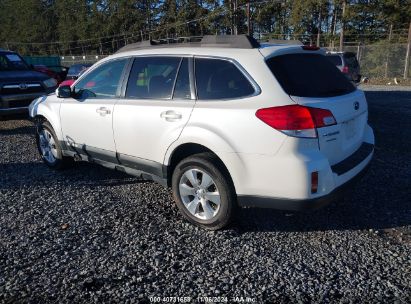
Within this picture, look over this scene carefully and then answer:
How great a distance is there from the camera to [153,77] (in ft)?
13.9

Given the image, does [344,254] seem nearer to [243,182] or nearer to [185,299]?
[243,182]

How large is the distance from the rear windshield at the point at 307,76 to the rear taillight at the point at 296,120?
188 mm

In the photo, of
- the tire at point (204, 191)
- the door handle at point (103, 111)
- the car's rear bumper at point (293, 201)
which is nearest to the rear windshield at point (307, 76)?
the car's rear bumper at point (293, 201)

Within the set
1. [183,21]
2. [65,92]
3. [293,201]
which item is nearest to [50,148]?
[65,92]

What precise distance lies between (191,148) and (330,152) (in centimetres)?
136

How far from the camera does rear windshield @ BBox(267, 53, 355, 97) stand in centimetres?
334

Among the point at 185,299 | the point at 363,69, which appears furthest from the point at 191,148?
the point at 363,69

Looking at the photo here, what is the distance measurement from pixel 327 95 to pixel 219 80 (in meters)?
1.00

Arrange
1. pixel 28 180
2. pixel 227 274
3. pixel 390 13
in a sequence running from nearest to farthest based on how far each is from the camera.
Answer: pixel 227 274 → pixel 28 180 → pixel 390 13

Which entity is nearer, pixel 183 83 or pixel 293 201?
pixel 293 201

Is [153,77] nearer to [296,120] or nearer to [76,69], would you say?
[296,120]

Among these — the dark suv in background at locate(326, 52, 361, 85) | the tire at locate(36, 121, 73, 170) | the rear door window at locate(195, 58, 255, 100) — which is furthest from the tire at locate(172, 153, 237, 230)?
the dark suv in background at locate(326, 52, 361, 85)

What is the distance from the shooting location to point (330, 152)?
10.8 ft

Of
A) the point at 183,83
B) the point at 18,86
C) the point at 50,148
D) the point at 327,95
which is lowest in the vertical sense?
the point at 50,148
